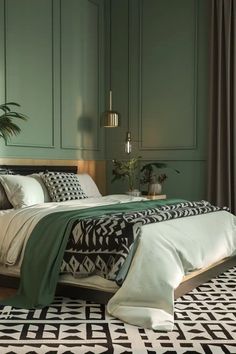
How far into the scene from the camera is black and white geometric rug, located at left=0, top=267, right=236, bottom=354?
2652 millimetres

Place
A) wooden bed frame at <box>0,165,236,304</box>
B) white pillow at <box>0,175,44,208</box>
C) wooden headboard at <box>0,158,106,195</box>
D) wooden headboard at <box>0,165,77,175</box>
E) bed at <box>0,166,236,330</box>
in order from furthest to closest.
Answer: wooden headboard at <box>0,158,106,195</box>, wooden headboard at <box>0,165,77,175</box>, white pillow at <box>0,175,44,208</box>, wooden bed frame at <box>0,165,236,304</box>, bed at <box>0,166,236,330</box>

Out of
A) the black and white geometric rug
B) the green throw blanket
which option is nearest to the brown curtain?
the black and white geometric rug

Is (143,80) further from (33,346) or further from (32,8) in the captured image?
(33,346)

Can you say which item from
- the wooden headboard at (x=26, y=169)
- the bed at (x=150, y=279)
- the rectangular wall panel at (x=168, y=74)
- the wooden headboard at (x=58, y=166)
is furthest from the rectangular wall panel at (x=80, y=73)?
the bed at (x=150, y=279)

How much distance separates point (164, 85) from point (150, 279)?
154 inches

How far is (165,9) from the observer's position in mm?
6562

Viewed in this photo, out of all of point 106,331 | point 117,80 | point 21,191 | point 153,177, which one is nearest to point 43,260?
point 106,331

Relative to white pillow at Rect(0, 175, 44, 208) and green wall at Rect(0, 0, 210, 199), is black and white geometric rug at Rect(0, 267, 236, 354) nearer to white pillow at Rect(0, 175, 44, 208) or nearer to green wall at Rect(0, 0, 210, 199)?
white pillow at Rect(0, 175, 44, 208)

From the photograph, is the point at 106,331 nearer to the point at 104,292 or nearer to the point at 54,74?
the point at 104,292

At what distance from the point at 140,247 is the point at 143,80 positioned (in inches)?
153

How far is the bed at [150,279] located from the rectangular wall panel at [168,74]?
89.2 inches

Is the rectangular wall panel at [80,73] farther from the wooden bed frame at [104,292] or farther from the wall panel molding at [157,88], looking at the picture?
the wooden bed frame at [104,292]

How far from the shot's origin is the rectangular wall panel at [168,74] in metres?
6.39

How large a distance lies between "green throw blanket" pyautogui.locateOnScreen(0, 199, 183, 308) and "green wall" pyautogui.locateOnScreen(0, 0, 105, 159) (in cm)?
175
